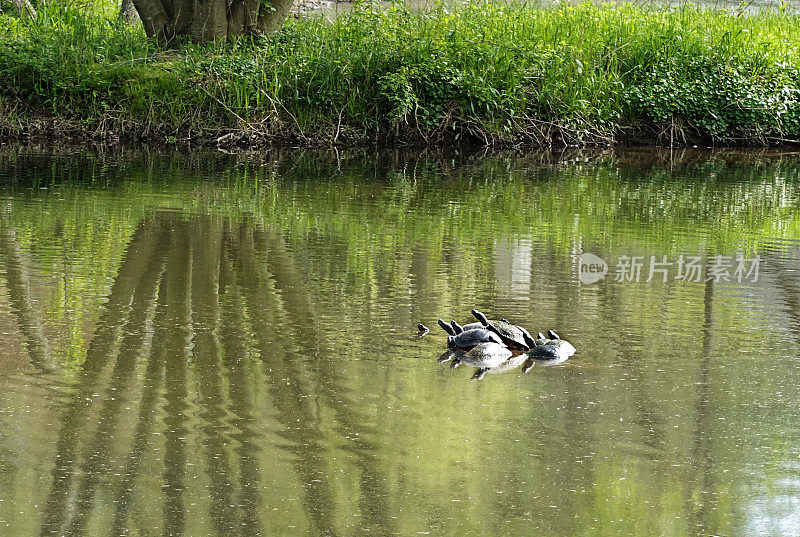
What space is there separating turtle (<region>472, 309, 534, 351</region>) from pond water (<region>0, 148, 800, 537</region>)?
0.74 feet

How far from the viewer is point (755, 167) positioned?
12.4 metres

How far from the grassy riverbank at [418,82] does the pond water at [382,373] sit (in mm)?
4663

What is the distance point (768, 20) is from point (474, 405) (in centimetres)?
1415

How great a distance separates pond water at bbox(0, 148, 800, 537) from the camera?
324 cm

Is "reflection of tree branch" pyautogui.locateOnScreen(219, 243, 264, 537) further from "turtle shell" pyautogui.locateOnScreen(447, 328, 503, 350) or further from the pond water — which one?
"turtle shell" pyautogui.locateOnScreen(447, 328, 503, 350)

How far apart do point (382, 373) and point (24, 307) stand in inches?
77.8

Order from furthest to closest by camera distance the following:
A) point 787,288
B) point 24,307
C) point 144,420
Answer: point 787,288
point 24,307
point 144,420

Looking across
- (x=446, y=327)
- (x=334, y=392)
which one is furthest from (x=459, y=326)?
(x=334, y=392)

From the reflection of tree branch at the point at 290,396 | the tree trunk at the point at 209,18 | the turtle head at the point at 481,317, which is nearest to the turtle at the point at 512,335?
the turtle head at the point at 481,317

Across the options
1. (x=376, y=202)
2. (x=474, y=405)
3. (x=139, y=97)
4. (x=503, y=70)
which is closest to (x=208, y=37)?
(x=139, y=97)

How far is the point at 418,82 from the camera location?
13352 millimetres

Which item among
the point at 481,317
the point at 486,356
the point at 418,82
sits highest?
the point at 418,82

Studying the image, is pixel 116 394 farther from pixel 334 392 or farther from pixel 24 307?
pixel 24 307

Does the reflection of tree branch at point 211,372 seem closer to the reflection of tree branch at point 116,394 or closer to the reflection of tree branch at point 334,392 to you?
the reflection of tree branch at point 116,394
